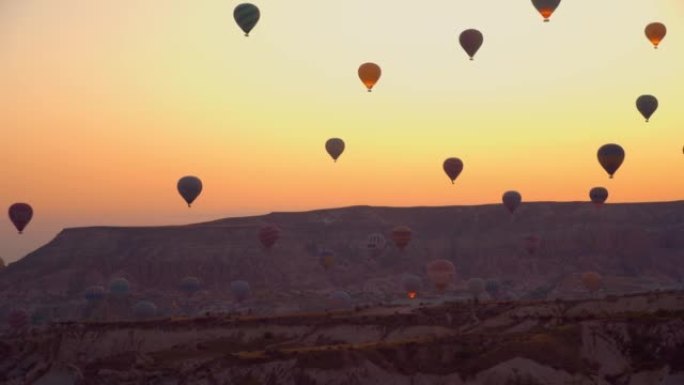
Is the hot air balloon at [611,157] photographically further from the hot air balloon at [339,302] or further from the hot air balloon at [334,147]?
the hot air balloon at [339,302]

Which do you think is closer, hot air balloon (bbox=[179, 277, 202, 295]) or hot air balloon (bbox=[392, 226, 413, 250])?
hot air balloon (bbox=[392, 226, 413, 250])

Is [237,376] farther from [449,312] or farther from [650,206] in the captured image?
[650,206]

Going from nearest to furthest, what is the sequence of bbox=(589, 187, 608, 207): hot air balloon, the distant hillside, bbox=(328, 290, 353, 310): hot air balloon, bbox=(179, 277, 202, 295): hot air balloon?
bbox=(589, 187, 608, 207): hot air balloon, bbox=(328, 290, 353, 310): hot air balloon, bbox=(179, 277, 202, 295): hot air balloon, the distant hillside

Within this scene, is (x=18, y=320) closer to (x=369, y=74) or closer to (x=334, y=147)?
(x=334, y=147)

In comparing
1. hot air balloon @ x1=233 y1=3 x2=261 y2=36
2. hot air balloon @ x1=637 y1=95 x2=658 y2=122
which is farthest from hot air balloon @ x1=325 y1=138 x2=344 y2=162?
hot air balloon @ x1=637 y1=95 x2=658 y2=122

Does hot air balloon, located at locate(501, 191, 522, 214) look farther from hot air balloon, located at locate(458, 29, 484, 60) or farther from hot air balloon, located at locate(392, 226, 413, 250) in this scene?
hot air balloon, located at locate(458, 29, 484, 60)

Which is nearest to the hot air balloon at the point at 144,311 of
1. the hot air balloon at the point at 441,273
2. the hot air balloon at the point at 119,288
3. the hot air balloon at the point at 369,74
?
the hot air balloon at the point at 119,288

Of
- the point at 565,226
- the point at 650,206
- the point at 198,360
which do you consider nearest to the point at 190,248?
the point at 565,226
